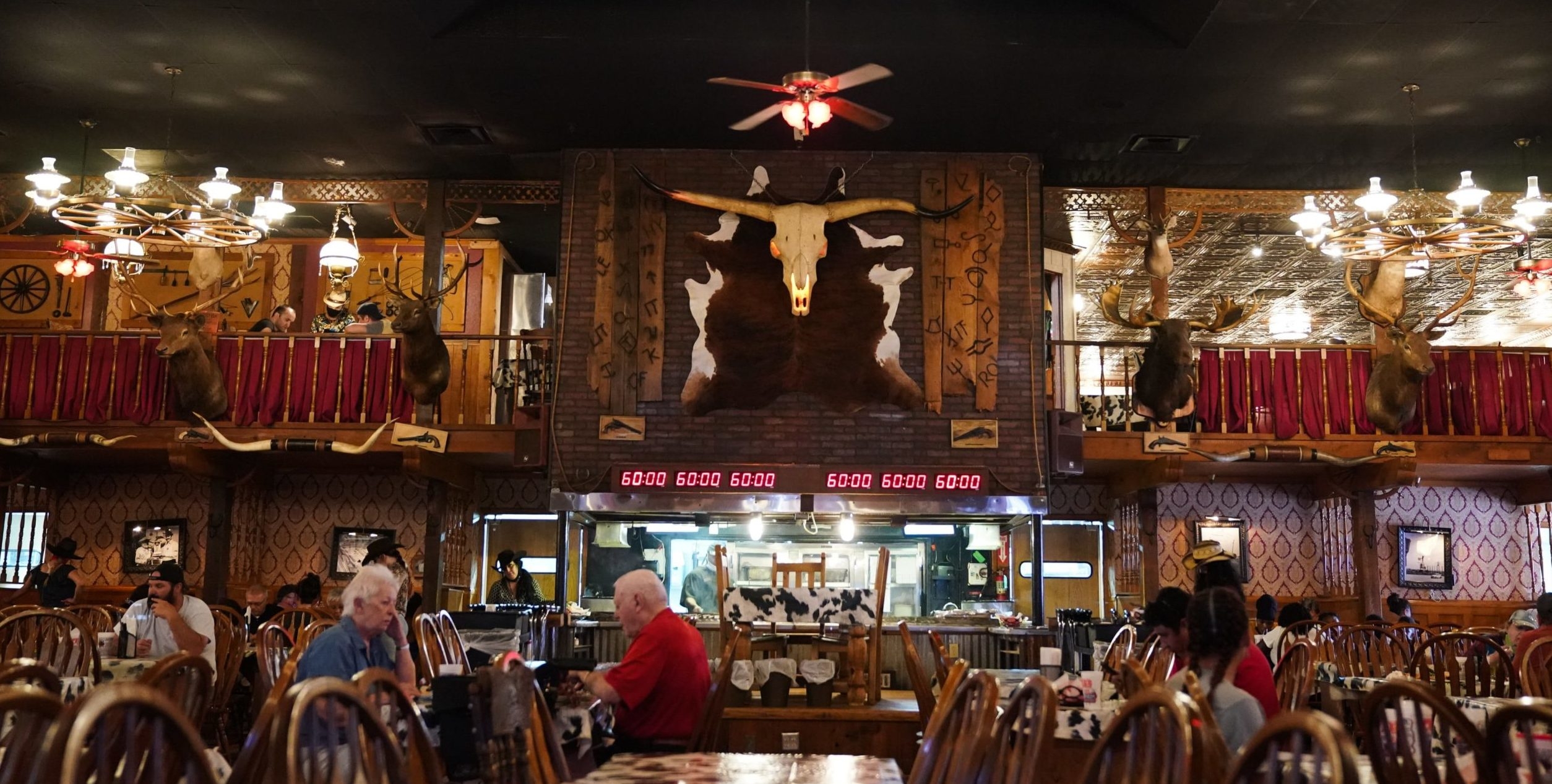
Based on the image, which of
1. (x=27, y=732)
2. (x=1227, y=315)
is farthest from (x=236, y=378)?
(x=27, y=732)

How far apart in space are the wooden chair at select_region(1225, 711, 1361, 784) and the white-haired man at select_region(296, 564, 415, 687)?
3.62 metres

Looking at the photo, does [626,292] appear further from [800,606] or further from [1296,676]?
[1296,676]

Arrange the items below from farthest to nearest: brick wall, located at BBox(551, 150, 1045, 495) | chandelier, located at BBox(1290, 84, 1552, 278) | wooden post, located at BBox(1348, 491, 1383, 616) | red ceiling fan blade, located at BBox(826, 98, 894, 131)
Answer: wooden post, located at BBox(1348, 491, 1383, 616), brick wall, located at BBox(551, 150, 1045, 495), chandelier, located at BBox(1290, 84, 1552, 278), red ceiling fan blade, located at BBox(826, 98, 894, 131)

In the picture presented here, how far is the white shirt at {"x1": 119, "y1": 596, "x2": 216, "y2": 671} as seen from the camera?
7.10 m

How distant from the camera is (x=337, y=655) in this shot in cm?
492

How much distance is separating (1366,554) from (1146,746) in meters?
12.6

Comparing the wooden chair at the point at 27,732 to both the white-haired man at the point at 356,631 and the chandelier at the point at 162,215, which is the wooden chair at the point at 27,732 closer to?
the white-haired man at the point at 356,631

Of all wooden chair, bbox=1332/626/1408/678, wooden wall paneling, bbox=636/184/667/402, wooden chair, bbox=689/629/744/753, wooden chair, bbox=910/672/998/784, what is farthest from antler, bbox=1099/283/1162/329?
wooden chair, bbox=910/672/998/784

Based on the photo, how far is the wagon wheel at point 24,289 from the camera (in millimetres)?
16109

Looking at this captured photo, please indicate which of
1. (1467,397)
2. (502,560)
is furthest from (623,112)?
(1467,397)

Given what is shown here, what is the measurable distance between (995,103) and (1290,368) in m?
4.34

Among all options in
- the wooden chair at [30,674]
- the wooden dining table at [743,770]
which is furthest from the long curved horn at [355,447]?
the wooden chair at [30,674]

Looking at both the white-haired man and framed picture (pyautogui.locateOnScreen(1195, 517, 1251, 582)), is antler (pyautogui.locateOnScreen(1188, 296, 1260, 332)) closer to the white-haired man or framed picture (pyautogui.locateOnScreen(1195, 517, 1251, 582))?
framed picture (pyautogui.locateOnScreen(1195, 517, 1251, 582))

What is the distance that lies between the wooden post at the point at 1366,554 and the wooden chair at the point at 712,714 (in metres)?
10.2
